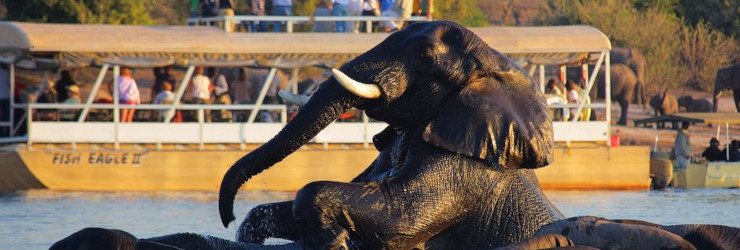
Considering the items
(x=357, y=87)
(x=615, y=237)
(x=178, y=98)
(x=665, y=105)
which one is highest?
(x=357, y=87)

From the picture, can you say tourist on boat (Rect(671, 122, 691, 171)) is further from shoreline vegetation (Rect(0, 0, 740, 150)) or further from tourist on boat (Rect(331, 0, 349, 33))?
shoreline vegetation (Rect(0, 0, 740, 150))

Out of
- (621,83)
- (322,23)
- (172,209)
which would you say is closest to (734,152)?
(322,23)

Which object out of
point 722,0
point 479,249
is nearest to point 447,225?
point 479,249

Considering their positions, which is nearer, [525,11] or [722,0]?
[722,0]

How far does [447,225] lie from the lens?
8.55 meters

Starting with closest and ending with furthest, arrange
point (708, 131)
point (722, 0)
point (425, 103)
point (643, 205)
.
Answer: point (425, 103) → point (643, 205) → point (708, 131) → point (722, 0)

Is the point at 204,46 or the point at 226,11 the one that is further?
the point at 226,11

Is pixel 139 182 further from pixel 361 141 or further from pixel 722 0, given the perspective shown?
pixel 722 0

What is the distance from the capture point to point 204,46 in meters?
24.7

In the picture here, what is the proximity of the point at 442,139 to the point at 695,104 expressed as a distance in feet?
98.5

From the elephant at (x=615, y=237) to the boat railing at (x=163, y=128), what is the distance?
16224mm

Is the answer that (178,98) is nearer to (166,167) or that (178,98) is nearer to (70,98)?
(166,167)

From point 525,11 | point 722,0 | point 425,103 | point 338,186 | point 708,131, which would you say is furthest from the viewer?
point 525,11

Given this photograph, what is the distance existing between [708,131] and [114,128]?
51.5ft
